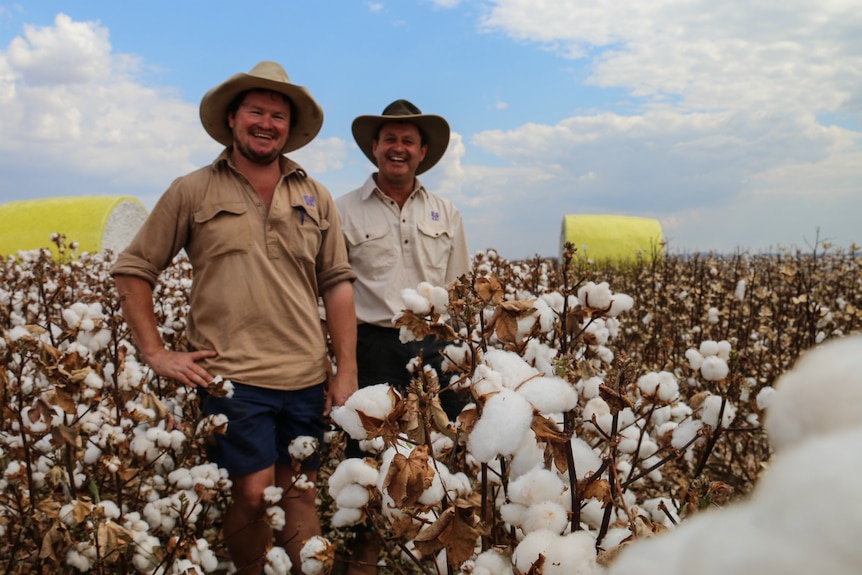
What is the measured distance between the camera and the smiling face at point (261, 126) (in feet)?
8.73

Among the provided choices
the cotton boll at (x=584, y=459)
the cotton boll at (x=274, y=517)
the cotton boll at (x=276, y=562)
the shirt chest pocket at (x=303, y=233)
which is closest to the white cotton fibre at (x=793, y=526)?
the cotton boll at (x=584, y=459)

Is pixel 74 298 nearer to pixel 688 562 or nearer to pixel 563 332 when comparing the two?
pixel 563 332

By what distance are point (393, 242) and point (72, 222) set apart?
12941 millimetres

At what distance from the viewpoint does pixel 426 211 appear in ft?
11.1

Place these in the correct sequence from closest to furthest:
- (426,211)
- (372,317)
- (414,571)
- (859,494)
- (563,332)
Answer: (859,494) < (563,332) < (414,571) < (372,317) < (426,211)

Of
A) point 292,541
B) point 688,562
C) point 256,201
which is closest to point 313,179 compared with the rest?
point 256,201

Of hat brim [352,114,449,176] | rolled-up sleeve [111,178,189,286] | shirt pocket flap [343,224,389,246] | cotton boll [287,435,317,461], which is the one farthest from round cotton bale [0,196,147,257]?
cotton boll [287,435,317,461]

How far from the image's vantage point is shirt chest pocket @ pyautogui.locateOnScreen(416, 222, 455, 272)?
10.9 ft

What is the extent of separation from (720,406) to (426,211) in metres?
1.96

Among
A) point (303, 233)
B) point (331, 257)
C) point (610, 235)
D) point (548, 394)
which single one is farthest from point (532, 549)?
point (610, 235)

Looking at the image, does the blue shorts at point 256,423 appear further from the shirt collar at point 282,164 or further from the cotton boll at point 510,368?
the cotton boll at point 510,368

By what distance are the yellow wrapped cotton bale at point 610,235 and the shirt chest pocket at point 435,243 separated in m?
14.2

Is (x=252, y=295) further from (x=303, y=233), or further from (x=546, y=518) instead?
(x=546, y=518)

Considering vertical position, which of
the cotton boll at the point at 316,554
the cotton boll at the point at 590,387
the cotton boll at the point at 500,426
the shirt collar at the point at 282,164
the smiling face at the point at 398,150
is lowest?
the cotton boll at the point at 316,554
